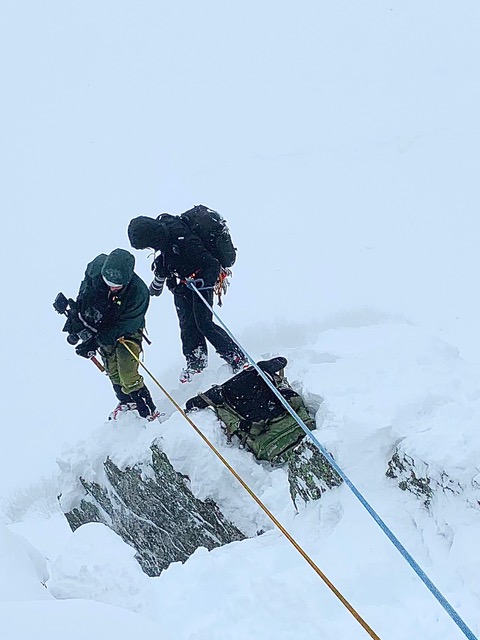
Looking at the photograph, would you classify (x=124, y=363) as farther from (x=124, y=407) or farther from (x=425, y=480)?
(x=425, y=480)

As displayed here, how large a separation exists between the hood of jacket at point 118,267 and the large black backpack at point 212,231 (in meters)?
0.86

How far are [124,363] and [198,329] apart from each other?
80cm

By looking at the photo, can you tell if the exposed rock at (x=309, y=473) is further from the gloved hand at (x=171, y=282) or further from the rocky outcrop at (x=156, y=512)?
the gloved hand at (x=171, y=282)

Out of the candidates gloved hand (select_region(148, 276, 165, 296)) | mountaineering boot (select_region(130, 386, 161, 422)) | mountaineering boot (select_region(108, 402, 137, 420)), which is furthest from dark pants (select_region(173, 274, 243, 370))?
mountaineering boot (select_region(108, 402, 137, 420))

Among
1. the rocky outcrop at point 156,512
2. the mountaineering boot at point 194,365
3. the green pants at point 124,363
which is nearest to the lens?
the rocky outcrop at point 156,512

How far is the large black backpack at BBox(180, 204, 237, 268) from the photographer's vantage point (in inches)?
208

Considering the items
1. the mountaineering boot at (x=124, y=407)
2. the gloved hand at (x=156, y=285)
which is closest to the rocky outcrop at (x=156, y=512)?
the mountaineering boot at (x=124, y=407)

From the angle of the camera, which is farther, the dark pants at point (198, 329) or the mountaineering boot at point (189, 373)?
the mountaineering boot at point (189, 373)

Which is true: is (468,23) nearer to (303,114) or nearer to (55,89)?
(303,114)

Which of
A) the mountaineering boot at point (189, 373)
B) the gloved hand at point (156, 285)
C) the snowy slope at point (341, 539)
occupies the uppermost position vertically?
the gloved hand at point (156, 285)

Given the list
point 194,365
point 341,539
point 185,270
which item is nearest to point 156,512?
point 194,365

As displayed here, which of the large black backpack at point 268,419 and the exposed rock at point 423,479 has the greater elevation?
the exposed rock at point 423,479

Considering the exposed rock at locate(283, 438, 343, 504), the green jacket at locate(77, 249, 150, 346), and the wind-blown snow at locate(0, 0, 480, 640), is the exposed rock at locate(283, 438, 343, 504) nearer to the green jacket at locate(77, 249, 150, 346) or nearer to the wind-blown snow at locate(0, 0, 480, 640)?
the wind-blown snow at locate(0, 0, 480, 640)

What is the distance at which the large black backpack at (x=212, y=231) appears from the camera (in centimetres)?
528
